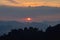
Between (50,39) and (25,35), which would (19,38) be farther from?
(50,39)

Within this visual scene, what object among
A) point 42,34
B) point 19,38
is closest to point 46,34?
point 42,34

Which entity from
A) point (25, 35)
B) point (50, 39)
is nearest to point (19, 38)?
point (25, 35)

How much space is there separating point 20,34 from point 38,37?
12.0ft

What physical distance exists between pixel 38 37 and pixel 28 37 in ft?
5.34

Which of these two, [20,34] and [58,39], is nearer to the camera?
[58,39]

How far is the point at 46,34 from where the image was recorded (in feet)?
166

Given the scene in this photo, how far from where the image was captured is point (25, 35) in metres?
52.4

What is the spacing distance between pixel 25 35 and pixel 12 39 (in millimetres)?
2107

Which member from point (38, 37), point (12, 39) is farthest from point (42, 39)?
point (12, 39)

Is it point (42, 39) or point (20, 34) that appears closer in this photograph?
point (42, 39)

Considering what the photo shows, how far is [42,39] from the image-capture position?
50.1 meters

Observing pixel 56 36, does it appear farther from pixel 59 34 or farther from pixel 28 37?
pixel 28 37

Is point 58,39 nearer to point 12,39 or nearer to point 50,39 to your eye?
point 50,39

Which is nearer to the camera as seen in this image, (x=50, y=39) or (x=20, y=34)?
(x=50, y=39)
